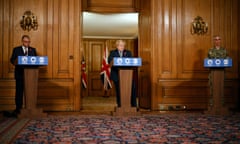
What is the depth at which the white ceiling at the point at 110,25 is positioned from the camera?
372 inches

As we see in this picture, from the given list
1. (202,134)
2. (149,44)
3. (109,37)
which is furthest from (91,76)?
(202,134)

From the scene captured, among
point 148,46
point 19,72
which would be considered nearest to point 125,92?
point 148,46

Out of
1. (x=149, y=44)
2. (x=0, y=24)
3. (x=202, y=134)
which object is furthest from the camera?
(x=149, y=44)

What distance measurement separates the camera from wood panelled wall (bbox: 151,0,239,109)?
21.3 feet

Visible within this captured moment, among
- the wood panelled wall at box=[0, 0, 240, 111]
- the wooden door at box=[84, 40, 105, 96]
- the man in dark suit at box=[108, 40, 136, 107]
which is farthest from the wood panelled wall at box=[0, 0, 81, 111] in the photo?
the wooden door at box=[84, 40, 105, 96]

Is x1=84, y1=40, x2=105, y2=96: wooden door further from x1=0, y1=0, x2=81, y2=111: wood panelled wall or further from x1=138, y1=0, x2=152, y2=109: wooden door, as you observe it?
x1=0, y1=0, x2=81, y2=111: wood panelled wall

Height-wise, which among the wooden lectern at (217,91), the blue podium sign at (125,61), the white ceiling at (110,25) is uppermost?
the white ceiling at (110,25)

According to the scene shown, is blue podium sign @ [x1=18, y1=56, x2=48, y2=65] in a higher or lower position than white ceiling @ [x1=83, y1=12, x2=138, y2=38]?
lower

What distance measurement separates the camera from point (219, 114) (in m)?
5.39

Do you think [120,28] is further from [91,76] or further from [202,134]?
[202,134]

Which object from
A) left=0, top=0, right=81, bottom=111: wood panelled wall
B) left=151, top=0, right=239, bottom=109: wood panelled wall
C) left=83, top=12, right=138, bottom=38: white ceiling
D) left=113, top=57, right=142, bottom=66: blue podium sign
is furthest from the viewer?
left=83, top=12, right=138, bottom=38: white ceiling

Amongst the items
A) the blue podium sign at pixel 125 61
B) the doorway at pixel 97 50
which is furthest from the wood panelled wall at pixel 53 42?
the doorway at pixel 97 50

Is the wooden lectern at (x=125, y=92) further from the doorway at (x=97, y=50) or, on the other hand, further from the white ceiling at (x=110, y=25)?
the doorway at (x=97, y=50)

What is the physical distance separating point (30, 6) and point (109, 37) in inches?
283
